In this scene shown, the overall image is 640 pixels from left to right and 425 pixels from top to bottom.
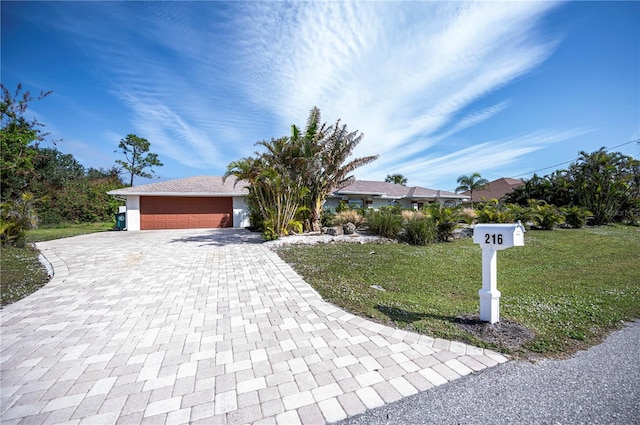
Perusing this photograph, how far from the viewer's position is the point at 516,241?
114 inches

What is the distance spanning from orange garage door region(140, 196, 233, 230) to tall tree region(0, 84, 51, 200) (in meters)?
11.3

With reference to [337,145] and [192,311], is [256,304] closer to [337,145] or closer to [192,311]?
[192,311]

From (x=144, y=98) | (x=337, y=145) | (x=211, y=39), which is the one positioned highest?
(x=211, y=39)

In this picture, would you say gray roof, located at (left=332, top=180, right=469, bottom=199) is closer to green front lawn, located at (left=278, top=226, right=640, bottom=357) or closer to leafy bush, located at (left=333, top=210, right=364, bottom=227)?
leafy bush, located at (left=333, top=210, right=364, bottom=227)

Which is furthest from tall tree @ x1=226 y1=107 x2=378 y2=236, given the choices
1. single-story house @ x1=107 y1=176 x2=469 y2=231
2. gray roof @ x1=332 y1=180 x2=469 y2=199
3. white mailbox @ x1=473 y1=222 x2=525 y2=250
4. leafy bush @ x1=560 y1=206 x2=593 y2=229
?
leafy bush @ x1=560 y1=206 x2=593 y2=229

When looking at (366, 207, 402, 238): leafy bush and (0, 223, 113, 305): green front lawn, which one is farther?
(366, 207, 402, 238): leafy bush

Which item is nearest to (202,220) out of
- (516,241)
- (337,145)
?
(337,145)

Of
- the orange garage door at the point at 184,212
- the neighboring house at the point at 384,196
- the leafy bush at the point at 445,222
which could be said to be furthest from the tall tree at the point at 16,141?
the leafy bush at the point at 445,222

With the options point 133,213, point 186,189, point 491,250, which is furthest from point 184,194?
point 491,250

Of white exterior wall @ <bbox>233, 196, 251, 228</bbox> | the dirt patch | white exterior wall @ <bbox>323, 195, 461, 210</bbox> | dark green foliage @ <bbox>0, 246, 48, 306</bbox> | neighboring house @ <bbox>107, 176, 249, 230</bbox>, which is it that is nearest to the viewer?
the dirt patch

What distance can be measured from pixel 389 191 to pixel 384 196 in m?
2.29

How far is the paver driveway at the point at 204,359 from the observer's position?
1.99 m

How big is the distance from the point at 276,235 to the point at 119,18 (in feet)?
27.7

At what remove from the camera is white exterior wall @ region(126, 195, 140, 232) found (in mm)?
16519
